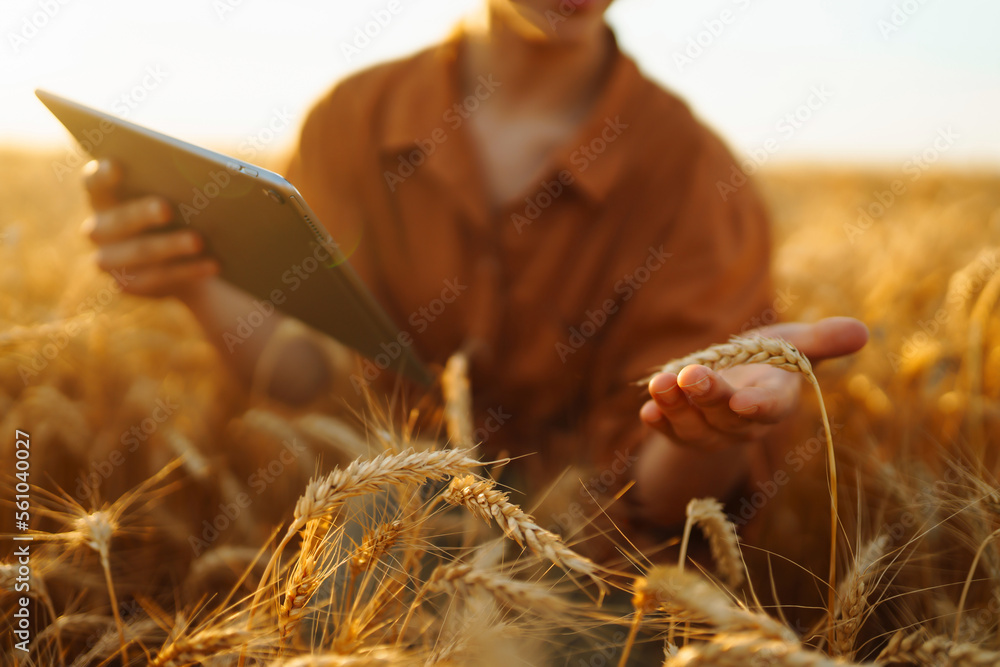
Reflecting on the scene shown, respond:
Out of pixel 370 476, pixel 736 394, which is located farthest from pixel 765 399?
pixel 370 476

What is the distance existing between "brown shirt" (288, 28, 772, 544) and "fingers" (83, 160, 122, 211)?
490 mm

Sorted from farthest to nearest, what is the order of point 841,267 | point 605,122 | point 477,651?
point 841,267 < point 605,122 < point 477,651

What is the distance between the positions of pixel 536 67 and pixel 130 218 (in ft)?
3.45

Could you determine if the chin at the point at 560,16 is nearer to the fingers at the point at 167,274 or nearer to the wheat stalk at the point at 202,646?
the fingers at the point at 167,274

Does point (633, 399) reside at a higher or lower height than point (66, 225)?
lower

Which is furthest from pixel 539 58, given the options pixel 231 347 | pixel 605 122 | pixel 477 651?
pixel 477 651

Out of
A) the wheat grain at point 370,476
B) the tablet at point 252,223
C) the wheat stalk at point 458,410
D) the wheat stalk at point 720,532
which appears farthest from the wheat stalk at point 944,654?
the tablet at point 252,223

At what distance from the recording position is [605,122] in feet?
4.49

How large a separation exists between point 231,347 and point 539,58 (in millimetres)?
1119

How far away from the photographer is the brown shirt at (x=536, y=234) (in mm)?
1345

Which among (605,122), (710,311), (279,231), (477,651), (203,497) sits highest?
(605,122)

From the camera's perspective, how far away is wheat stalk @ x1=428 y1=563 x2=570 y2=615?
564 millimetres

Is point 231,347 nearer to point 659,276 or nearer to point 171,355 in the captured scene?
point 171,355

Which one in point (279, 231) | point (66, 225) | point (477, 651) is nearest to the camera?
point (477, 651)
